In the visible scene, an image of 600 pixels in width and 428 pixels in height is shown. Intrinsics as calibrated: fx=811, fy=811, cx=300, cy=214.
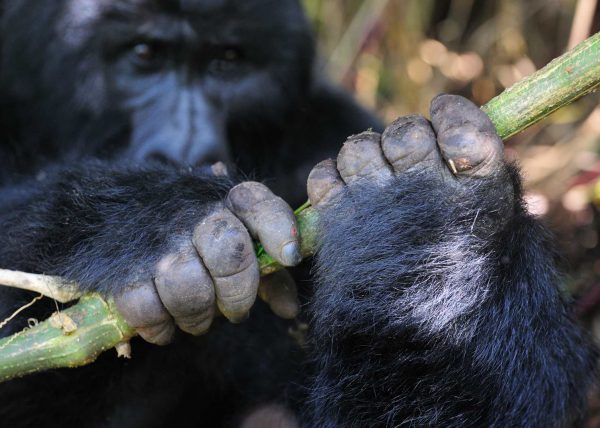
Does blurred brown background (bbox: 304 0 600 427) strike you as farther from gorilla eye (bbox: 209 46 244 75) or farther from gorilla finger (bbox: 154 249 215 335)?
gorilla finger (bbox: 154 249 215 335)

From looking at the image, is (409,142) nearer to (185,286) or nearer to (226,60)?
(185,286)

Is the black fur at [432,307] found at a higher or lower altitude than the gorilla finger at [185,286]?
lower

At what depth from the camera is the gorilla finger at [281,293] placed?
5.08ft

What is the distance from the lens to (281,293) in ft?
5.09

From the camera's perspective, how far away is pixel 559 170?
3227mm

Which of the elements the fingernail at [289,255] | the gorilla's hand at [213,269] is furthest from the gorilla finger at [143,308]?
the fingernail at [289,255]

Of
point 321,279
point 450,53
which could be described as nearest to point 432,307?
point 321,279

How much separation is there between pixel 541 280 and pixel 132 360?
932mm

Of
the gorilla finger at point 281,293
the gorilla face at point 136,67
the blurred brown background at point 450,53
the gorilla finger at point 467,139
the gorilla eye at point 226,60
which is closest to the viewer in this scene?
the gorilla finger at point 467,139

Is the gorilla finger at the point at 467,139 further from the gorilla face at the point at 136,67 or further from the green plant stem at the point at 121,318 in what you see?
the gorilla face at the point at 136,67

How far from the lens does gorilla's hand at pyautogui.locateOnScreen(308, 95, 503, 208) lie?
4.33 ft

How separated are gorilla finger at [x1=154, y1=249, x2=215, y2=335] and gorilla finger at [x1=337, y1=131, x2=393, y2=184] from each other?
0.98 ft

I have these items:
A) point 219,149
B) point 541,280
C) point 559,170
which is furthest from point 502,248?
point 559,170

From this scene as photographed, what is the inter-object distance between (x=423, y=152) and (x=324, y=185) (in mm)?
179
